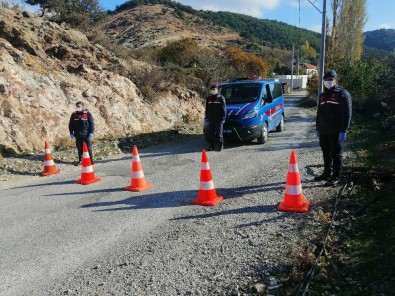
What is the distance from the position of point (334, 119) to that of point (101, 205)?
4525 millimetres

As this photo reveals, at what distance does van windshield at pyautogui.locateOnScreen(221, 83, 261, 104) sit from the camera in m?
11.9

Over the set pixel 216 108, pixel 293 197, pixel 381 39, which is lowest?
pixel 293 197

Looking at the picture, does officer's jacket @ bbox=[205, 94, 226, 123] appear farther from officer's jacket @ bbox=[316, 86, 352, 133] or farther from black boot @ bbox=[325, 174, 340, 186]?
black boot @ bbox=[325, 174, 340, 186]

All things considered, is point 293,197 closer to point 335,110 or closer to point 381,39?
point 335,110

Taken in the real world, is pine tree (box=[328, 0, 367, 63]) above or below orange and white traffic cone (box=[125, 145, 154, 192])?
above

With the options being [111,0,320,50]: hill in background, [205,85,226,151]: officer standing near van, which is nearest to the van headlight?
[205,85,226,151]: officer standing near van

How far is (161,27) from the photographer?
77938 mm

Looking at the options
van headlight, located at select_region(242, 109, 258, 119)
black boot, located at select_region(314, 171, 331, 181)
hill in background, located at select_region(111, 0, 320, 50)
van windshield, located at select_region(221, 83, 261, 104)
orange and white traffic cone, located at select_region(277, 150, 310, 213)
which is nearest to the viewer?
orange and white traffic cone, located at select_region(277, 150, 310, 213)

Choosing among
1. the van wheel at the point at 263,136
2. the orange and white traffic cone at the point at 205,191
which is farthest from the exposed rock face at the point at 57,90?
the orange and white traffic cone at the point at 205,191

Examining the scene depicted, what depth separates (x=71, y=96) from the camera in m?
13.6

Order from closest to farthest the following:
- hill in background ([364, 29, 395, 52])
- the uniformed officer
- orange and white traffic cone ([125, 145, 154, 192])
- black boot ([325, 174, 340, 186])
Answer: black boot ([325, 174, 340, 186])
orange and white traffic cone ([125, 145, 154, 192])
the uniformed officer
hill in background ([364, 29, 395, 52])

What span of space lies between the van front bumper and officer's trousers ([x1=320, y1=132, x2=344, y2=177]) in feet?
13.9

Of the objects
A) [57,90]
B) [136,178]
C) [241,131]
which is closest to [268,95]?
[241,131]

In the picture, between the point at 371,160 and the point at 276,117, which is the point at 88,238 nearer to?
the point at 371,160
